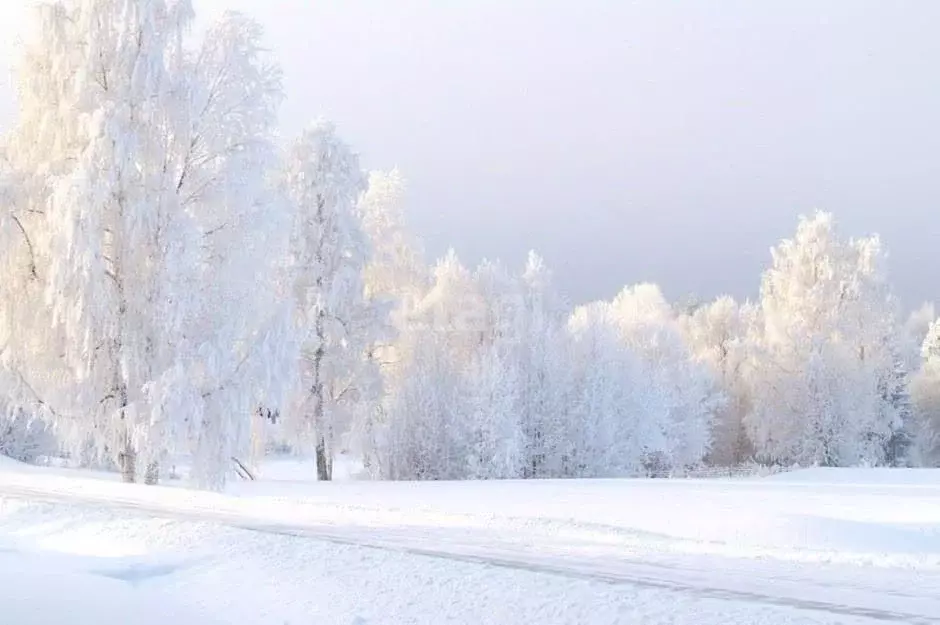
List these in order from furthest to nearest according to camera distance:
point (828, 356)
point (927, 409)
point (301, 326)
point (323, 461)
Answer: point (927, 409) → point (828, 356) → point (323, 461) → point (301, 326)

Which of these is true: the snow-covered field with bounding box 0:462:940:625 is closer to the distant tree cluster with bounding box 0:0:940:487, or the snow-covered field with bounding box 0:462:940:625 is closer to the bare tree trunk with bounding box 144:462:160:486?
the bare tree trunk with bounding box 144:462:160:486

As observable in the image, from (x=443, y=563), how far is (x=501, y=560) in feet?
2.55

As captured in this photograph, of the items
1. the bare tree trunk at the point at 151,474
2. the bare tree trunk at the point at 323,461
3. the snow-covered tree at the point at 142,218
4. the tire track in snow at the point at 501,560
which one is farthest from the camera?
the bare tree trunk at the point at 323,461

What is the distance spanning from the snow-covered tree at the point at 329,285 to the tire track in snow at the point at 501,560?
44.7ft

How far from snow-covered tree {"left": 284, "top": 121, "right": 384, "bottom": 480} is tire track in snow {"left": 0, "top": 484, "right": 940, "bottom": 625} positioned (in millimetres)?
13614

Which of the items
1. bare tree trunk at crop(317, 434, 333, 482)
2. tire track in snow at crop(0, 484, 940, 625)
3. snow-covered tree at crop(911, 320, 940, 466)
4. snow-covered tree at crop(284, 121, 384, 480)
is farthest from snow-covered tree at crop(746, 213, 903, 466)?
tire track in snow at crop(0, 484, 940, 625)

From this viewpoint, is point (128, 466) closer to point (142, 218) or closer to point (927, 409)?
point (142, 218)

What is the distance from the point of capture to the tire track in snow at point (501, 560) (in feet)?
26.9

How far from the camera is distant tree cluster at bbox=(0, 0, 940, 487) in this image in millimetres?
19781

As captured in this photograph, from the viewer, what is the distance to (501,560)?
34.9 ft

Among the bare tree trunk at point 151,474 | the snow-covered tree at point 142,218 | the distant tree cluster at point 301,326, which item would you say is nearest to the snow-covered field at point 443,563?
the bare tree trunk at point 151,474

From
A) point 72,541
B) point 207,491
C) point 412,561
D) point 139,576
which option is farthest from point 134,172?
point 412,561

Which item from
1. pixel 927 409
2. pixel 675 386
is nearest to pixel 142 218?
pixel 675 386

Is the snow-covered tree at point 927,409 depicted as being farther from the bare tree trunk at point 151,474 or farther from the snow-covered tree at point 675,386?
the bare tree trunk at point 151,474
